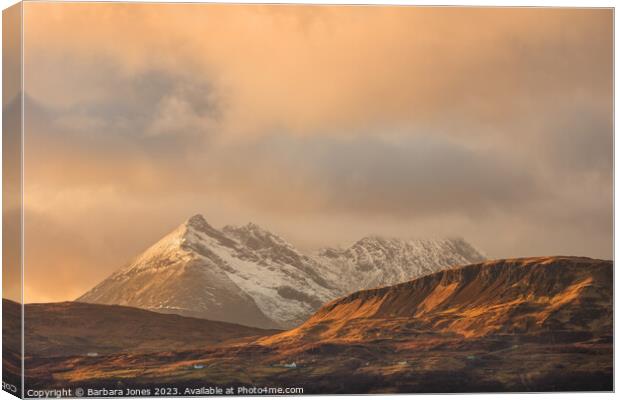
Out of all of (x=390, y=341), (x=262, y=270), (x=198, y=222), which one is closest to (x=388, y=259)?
(x=390, y=341)

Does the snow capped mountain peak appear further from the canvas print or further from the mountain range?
the mountain range

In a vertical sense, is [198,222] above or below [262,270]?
above

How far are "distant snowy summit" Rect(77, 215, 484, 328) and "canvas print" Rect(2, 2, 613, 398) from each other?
0.03 m

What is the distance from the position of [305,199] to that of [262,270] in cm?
120

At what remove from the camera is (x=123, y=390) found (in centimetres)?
1972

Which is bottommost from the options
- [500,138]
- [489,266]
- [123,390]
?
[123,390]

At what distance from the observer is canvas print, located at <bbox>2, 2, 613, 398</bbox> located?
19.8 metres

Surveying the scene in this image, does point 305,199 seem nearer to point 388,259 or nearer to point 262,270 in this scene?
point 262,270

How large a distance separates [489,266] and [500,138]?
1.82 meters

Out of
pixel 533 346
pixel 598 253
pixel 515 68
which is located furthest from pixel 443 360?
pixel 515 68

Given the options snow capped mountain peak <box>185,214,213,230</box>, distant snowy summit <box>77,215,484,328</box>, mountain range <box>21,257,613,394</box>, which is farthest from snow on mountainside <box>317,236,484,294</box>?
snow capped mountain peak <box>185,214,213,230</box>

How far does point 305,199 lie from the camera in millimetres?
20297

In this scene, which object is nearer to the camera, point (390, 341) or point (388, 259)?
point (390, 341)

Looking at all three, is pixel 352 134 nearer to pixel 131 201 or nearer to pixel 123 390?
pixel 131 201
